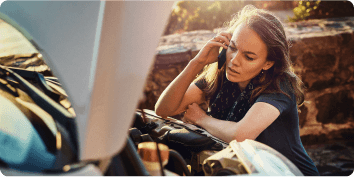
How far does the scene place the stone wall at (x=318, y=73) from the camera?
3.45 m

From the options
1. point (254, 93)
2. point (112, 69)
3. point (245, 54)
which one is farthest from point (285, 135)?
point (112, 69)

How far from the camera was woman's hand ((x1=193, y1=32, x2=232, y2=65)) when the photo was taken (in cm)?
178

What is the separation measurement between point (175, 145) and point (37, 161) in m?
0.69

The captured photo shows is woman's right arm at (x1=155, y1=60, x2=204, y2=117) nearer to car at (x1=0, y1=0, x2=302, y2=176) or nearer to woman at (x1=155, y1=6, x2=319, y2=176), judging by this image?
woman at (x1=155, y1=6, x2=319, y2=176)

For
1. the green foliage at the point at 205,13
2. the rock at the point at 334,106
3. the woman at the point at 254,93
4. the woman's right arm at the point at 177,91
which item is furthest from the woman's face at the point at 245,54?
the green foliage at the point at 205,13

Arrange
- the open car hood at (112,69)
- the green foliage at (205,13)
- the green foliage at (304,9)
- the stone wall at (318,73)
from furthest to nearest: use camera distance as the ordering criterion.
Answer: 1. the green foliage at (205,13)
2. the green foliage at (304,9)
3. the stone wall at (318,73)
4. the open car hood at (112,69)

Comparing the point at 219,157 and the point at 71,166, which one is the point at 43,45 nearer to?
the point at 71,166

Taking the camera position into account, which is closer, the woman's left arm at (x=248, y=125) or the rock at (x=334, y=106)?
the woman's left arm at (x=248, y=125)

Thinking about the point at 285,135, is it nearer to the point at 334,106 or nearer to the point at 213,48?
the point at 213,48

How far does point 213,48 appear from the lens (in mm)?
1885

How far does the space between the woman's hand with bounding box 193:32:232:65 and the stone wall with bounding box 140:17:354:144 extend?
4.94ft

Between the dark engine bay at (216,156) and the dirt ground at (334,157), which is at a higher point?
the dark engine bay at (216,156)

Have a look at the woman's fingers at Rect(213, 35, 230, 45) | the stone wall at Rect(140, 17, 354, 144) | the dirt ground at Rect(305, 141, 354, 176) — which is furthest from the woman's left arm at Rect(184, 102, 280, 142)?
the dirt ground at Rect(305, 141, 354, 176)

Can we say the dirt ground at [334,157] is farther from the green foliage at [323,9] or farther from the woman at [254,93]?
the green foliage at [323,9]
